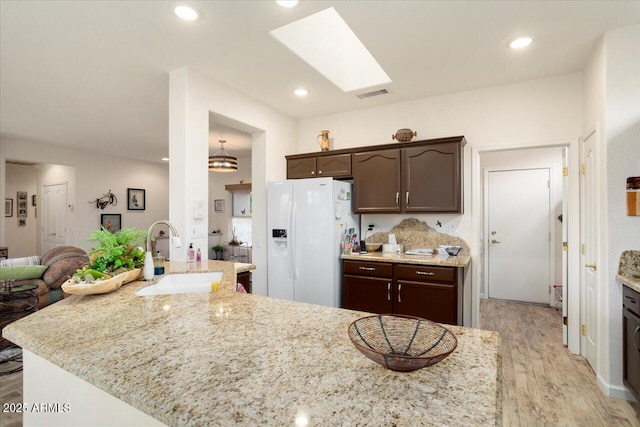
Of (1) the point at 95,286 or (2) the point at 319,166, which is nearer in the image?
(1) the point at 95,286

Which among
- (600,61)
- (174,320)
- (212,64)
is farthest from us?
(212,64)

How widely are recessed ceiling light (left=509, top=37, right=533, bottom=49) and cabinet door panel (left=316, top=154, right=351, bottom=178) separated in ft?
6.08

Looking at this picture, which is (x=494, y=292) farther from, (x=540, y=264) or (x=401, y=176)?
(x=401, y=176)

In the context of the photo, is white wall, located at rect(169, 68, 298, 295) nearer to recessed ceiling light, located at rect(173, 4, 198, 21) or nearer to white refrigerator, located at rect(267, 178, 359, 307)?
white refrigerator, located at rect(267, 178, 359, 307)

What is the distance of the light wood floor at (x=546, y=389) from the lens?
2.11 meters

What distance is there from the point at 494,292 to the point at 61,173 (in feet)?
28.1

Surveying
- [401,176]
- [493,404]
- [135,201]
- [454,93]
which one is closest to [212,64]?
[401,176]

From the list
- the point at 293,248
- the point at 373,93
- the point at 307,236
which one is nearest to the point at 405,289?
the point at 307,236

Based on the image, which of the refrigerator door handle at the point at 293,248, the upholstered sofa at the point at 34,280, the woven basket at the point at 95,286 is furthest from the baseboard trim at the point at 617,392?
the upholstered sofa at the point at 34,280

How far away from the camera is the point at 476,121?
3.49 m

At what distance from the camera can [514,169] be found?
4879 mm

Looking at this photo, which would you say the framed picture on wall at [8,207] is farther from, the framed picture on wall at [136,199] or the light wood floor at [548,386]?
the light wood floor at [548,386]

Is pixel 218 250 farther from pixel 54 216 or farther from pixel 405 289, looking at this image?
pixel 405 289

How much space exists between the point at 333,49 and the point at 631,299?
9.91 feet
